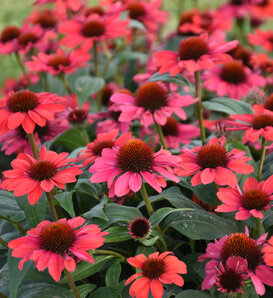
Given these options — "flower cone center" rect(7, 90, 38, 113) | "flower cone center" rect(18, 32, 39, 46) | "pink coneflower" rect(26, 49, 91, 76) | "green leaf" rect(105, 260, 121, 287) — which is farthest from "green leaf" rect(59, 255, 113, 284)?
"flower cone center" rect(18, 32, 39, 46)

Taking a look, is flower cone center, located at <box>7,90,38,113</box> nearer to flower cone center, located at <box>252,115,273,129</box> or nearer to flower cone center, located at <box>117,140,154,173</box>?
flower cone center, located at <box>117,140,154,173</box>

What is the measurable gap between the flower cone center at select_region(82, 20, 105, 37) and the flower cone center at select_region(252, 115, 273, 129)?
0.79 m

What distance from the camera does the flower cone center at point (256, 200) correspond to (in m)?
0.88

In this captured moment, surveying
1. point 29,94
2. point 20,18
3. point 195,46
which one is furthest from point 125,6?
point 20,18

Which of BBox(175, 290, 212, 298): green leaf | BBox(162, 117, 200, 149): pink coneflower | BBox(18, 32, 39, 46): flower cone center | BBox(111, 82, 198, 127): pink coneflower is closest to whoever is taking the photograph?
BBox(175, 290, 212, 298): green leaf

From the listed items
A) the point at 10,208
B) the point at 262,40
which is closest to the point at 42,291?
the point at 10,208

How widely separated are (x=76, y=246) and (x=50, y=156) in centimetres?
29

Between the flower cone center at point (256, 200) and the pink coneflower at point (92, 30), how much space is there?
0.90 meters

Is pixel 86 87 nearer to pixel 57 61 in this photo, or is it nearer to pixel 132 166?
pixel 57 61

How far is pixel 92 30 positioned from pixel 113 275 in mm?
990

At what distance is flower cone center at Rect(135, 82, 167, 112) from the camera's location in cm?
122

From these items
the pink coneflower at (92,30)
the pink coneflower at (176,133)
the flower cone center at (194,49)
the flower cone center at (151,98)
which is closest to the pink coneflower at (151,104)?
the flower cone center at (151,98)

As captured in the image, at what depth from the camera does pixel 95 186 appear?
107 centimetres

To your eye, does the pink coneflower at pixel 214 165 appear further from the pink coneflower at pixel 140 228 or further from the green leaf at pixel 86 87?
the green leaf at pixel 86 87
